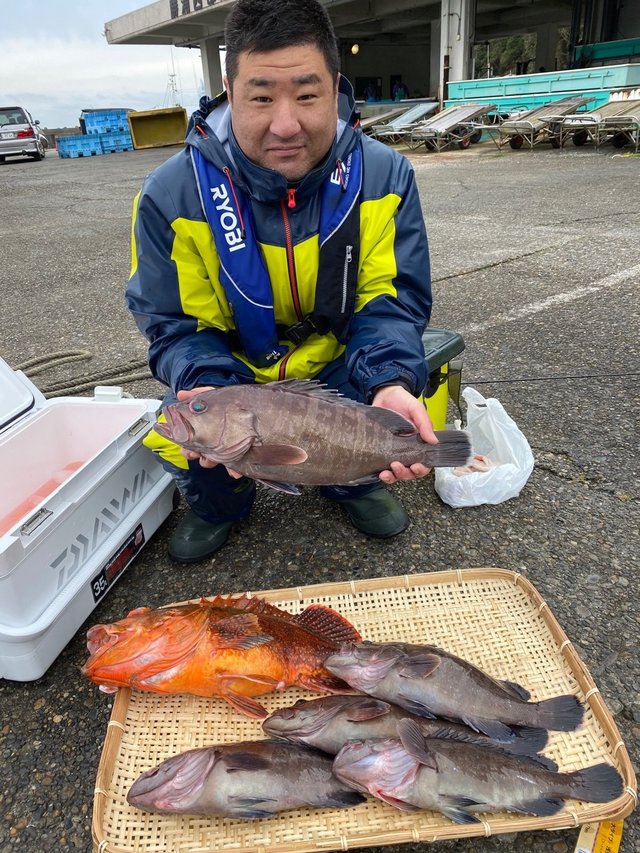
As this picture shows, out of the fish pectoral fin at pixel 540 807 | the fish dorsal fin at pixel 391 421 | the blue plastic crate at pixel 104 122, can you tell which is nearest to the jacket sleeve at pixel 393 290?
the fish dorsal fin at pixel 391 421

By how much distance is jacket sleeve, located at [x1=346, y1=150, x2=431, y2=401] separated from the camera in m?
2.80

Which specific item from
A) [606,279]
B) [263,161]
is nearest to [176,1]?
[606,279]

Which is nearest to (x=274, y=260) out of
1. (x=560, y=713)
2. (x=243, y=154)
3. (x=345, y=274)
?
(x=345, y=274)

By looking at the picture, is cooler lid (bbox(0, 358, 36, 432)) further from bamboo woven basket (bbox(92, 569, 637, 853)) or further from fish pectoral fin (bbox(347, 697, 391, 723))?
fish pectoral fin (bbox(347, 697, 391, 723))

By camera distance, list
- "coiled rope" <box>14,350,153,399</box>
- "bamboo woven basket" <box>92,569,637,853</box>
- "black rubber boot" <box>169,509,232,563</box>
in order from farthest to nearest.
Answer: "coiled rope" <box>14,350,153,399</box>
"black rubber boot" <box>169,509,232,563</box>
"bamboo woven basket" <box>92,569,637,853</box>

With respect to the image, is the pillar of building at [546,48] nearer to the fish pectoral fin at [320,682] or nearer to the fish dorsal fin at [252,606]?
the fish dorsal fin at [252,606]

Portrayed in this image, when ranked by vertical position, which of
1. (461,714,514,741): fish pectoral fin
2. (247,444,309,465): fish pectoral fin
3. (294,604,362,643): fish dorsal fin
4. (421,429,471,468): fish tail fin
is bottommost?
(461,714,514,741): fish pectoral fin

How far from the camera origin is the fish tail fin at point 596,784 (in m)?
1.88

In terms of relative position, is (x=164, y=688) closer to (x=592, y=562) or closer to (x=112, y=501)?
(x=112, y=501)

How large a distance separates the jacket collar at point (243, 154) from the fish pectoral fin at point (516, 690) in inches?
85.9

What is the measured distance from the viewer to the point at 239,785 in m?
1.91

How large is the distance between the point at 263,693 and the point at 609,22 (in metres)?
34.4

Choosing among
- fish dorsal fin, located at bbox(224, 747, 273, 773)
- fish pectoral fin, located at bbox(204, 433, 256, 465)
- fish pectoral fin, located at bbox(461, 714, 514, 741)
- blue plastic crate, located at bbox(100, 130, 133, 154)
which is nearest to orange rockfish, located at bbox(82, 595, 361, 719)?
fish dorsal fin, located at bbox(224, 747, 273, 773)

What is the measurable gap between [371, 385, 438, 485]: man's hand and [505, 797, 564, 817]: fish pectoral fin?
43.4 inches
